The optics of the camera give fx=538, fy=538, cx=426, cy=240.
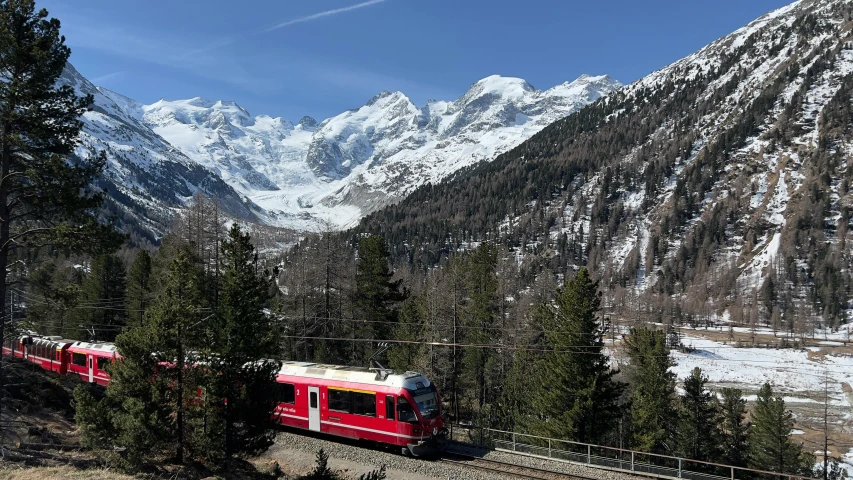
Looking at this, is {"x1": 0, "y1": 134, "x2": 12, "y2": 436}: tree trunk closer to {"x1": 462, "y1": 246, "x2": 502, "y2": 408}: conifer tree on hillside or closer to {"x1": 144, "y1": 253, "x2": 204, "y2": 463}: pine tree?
{"x1": 144, "y1": 253, "x2": 204, "y2": 463}: pine tree

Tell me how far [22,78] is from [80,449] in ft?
45.3

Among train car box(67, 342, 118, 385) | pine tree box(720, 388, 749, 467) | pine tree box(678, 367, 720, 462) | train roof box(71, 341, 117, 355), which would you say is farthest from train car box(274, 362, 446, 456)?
pine tree box(720, 388, 749, 467)

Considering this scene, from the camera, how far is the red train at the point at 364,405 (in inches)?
947

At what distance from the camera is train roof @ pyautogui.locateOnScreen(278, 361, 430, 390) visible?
2461 cm

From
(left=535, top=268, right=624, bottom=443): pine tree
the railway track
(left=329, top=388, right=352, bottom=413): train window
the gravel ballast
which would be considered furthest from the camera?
(left=535, top=268, right=624, bottom=443): pine tree

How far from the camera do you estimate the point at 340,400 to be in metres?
26.1

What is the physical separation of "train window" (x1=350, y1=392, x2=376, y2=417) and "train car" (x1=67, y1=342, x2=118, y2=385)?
812 inches

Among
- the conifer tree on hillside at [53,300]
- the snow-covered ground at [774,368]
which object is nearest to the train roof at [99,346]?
the conifer tree on hillside at [53,300]


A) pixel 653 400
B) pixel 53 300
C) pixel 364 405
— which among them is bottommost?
pixel 653 400

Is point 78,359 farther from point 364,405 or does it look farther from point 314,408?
point 364,405

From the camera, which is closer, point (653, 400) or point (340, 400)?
point (340, 400)

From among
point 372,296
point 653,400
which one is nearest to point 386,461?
point 372,296

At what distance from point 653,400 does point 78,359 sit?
42544mm

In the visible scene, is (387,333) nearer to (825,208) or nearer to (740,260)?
(740,260)
